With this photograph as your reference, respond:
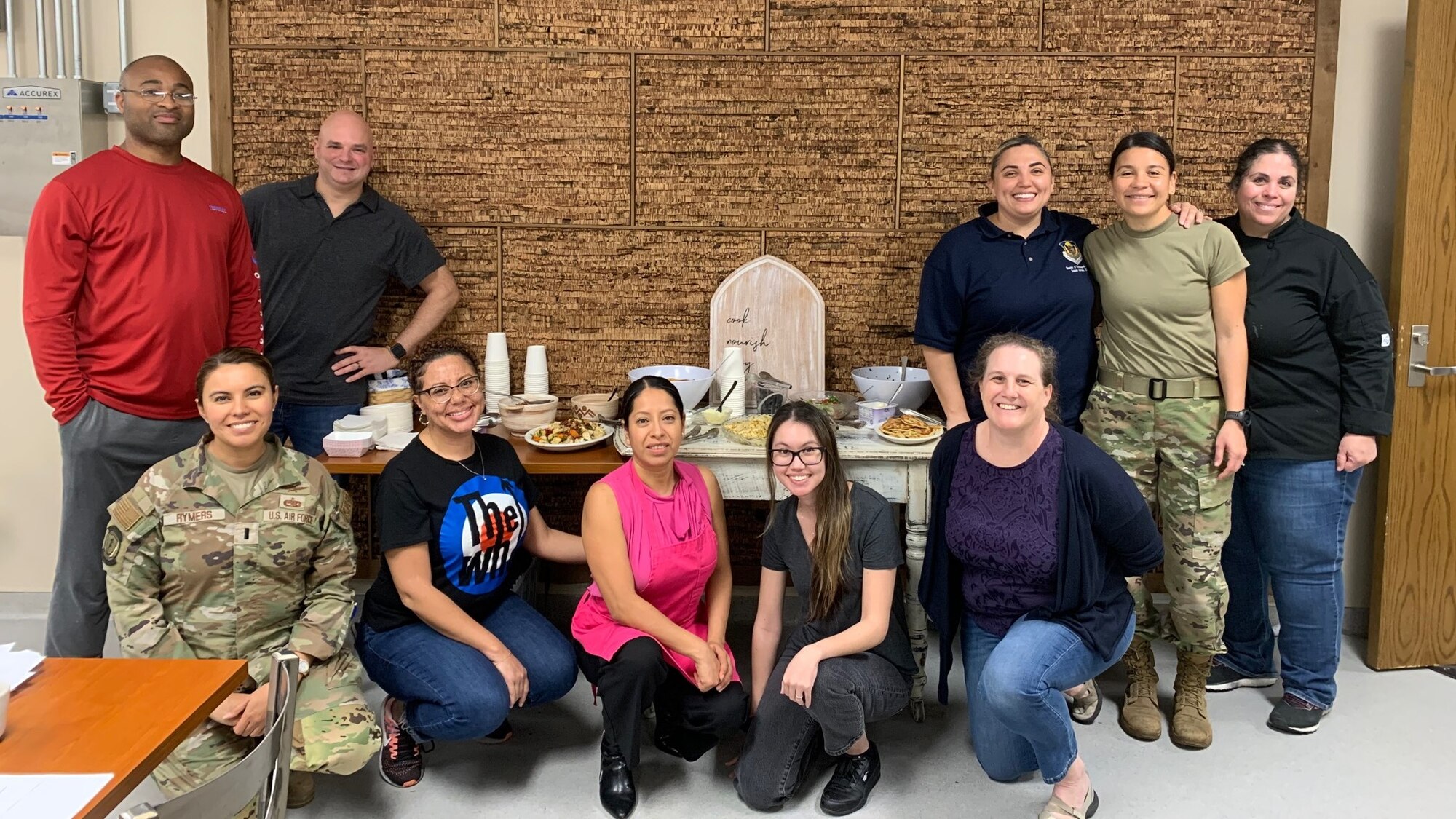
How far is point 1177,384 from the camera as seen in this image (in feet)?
9.42

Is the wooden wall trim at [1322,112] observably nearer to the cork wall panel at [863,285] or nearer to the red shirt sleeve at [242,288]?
the cork wall panel at [863,285]

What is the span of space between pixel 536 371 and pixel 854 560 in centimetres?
152

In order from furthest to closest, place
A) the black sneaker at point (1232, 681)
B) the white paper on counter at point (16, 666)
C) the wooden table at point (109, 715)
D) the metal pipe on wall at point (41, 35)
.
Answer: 1. the metal pipe on wall at point (41, 35)
2. the black sneaker at point (1232, 681)
3. the white paper on counter at point (16, 666)
4. the wooden table at point (109, 715)

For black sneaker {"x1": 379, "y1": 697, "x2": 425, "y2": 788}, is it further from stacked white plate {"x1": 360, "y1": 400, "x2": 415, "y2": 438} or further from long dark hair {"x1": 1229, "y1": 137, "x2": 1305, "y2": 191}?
long dark hair {"x1": 1229, "y1": 137, "x2": 1305, "y2": 191}

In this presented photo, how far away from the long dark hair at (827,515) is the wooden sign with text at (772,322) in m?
1.08

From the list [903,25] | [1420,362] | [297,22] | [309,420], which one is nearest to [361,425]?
[309,420]

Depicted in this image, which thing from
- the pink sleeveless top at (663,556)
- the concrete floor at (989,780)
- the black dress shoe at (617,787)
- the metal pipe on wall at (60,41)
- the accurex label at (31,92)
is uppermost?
the metal pipe on wall at (60,41)

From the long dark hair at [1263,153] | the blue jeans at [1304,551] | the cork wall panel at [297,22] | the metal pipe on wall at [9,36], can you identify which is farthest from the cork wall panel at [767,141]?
the metal pipe on wall at [9,36]

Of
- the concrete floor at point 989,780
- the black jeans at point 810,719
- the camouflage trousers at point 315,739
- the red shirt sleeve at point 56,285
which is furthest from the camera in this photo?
the red shirt sleeve at point 56,285

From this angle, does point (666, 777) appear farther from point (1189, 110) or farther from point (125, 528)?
point (1189, 110)

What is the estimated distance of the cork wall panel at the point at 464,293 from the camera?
12.3 feet

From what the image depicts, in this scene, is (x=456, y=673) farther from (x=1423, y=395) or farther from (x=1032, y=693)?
(x=1423, y=395)

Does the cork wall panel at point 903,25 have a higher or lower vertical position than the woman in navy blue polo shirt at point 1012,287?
higher

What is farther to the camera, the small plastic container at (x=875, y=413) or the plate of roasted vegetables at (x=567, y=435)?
the small plastic container at (x=875, y=413)
